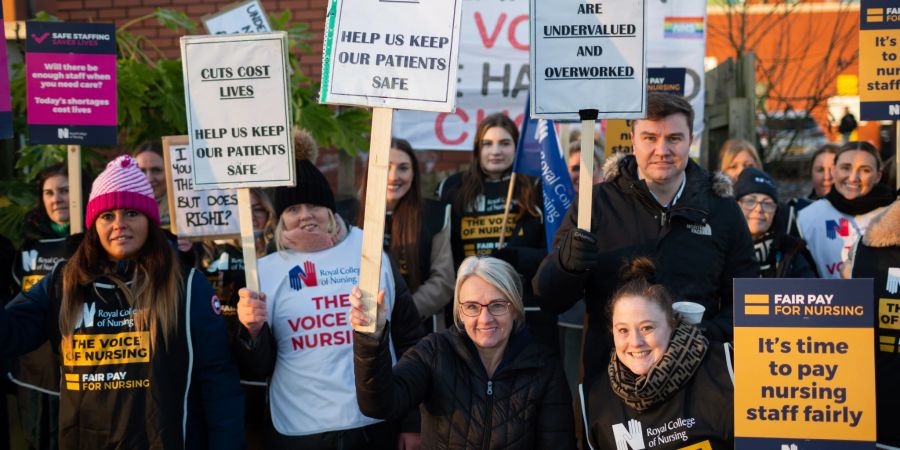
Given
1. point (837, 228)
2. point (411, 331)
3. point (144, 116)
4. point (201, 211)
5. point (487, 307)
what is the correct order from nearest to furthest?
point (487, 307), point (411, 331), point (201, 211), point (837, 228), point (144, 116)

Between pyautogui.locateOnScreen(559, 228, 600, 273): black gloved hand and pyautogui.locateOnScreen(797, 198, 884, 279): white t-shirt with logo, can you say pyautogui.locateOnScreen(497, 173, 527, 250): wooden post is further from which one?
pyautogui.locateOnScreen(797, 198, 884, 279): white t-shirt with logo

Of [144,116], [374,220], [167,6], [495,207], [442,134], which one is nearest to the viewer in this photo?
[374,220]

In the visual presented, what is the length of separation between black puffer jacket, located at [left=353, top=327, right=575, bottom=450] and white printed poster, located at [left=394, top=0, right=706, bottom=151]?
4730mm

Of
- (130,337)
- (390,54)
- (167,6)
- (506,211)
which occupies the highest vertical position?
(167,6)

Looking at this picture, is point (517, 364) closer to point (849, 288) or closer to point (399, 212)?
point (849, 288)

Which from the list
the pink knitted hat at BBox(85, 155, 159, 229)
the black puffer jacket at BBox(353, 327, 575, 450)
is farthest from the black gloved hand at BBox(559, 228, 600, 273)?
the pink knitted hat at BBox(85, 155, 159, 229)

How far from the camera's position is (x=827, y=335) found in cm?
335

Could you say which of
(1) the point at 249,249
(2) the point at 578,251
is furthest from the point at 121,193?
(2) the point at 578,251

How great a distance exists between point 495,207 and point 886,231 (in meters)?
2.10

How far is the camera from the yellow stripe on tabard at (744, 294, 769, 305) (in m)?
3.40

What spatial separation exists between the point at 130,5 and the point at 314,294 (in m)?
6.27

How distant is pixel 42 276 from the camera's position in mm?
5305

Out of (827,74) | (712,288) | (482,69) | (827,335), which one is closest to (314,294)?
(712,288)

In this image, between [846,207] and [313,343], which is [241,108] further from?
[846,207]
